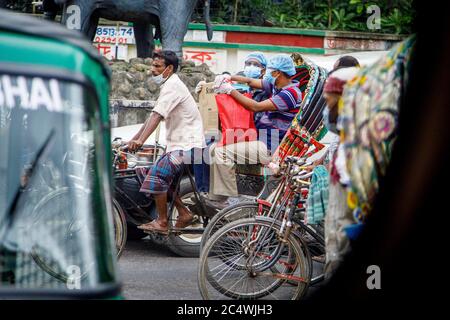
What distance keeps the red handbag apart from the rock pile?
6434mm

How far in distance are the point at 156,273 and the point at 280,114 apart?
1.78 metres

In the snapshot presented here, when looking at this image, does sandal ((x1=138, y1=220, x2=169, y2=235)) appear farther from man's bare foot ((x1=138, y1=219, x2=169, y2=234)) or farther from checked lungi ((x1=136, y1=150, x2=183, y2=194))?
checked lungi ((x1=136, y1=150, x2=183, y2=194))

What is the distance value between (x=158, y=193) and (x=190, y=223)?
17.8 inches

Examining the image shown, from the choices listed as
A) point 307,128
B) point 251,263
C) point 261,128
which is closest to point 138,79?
point 261,128

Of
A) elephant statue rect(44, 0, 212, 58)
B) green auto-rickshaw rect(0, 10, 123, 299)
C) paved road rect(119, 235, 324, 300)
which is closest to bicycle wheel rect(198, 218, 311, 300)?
paved road rect(119, 235, 324, 300)

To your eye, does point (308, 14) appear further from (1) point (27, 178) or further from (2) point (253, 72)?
(1) point (27, 178)

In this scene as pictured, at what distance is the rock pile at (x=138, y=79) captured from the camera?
1580 centimetres

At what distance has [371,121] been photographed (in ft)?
16.0

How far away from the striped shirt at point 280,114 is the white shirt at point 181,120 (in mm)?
591

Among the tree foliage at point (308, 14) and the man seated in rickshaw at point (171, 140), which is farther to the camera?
the tree foliage at point (308, 14)

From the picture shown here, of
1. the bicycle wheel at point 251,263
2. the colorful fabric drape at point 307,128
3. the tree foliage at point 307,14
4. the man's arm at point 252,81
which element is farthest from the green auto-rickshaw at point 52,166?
the tree foliage at point 307,14

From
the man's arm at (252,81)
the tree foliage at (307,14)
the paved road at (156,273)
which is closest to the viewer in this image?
the paved road at (156,273)

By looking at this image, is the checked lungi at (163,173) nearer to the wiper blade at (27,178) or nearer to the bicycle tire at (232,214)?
the bicycle tire at (232,214)

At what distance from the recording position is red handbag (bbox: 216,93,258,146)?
8525 millimetres
